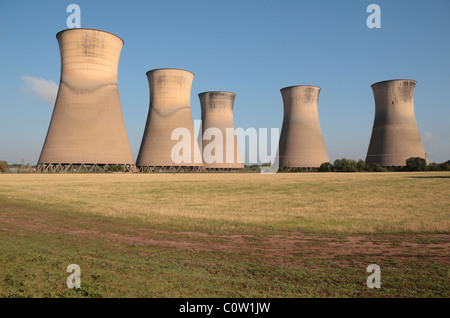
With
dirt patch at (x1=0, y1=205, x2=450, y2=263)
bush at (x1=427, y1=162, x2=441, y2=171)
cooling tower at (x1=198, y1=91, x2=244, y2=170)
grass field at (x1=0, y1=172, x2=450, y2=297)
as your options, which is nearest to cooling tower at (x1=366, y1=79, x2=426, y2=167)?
bush at (x1=427, y1=162, x2=441, y2=171)

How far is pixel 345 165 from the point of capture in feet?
177

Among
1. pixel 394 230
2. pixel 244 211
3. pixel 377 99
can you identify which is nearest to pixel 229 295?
pixel 394 230

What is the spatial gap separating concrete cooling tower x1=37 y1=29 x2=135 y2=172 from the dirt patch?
90.4 ft

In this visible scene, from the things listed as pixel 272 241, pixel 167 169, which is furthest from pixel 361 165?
pixel 272 241

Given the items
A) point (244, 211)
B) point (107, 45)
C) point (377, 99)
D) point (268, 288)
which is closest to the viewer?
point (268, 288)

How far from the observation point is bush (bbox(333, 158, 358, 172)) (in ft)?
176

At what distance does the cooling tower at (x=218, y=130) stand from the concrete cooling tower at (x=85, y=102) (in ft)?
66.4

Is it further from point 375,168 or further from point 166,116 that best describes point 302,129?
point 166,116

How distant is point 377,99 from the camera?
4888 centimetres

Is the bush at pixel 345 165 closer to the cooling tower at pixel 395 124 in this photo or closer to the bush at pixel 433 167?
the cooling tower at pixel 395 124

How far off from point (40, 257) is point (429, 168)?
59265 mm

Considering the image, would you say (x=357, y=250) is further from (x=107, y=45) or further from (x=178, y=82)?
(x=178, y=82)

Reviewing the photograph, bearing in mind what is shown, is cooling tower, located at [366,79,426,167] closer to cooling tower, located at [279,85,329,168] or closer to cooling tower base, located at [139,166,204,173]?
cooling tower, located at [279,85,329,168]
